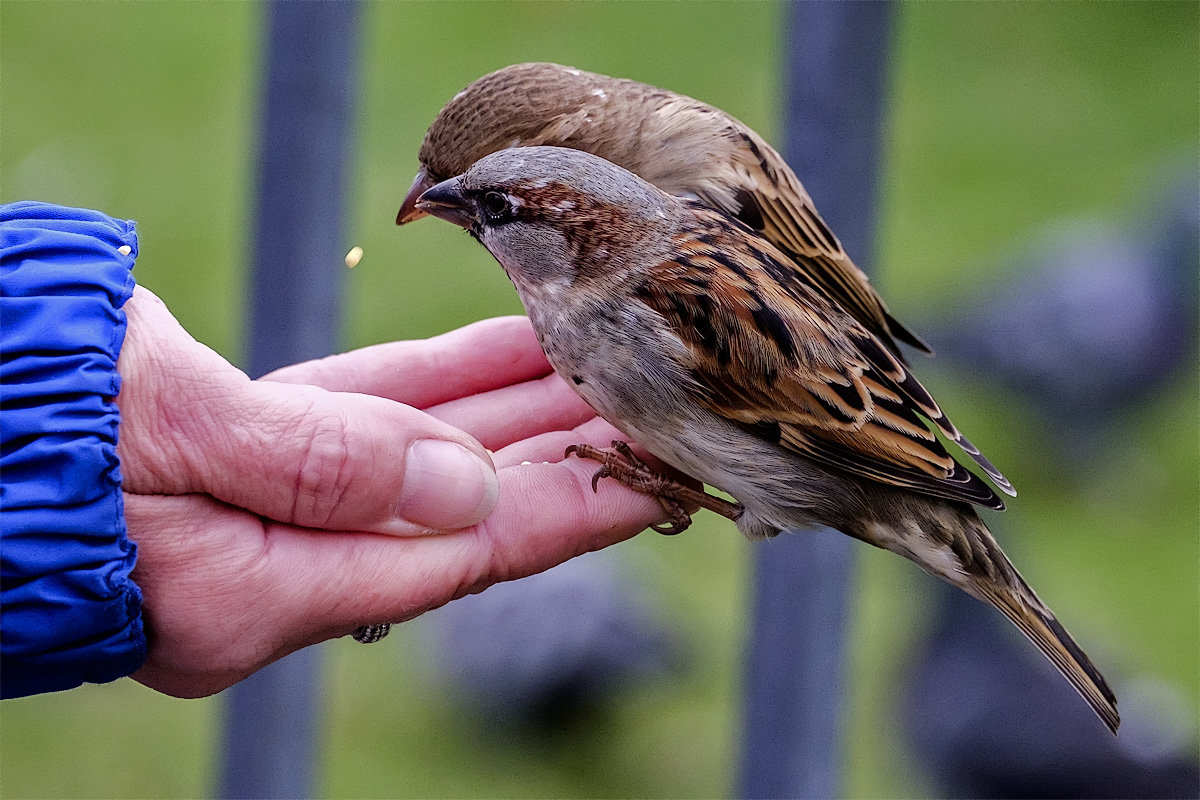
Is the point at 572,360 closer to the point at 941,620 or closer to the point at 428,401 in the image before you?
the point at 428,401

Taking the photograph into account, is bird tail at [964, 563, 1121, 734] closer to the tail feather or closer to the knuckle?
the tail feather

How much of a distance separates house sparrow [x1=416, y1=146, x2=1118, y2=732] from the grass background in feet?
2.90

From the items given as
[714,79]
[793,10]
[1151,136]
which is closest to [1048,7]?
[1151,136]

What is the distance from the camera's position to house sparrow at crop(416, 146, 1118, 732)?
2283mm

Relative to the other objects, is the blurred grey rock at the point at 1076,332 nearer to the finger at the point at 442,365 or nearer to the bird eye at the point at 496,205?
the finger at the point at 442,365

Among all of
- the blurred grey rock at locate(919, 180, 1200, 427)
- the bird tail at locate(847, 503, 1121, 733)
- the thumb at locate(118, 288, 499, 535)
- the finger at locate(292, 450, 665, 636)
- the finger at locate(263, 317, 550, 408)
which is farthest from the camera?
the blurred grey rock at locate(919, 180, 1200, 427)

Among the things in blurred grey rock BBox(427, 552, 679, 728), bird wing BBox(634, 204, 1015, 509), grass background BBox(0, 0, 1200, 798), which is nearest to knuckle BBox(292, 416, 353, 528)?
bird wing BBox(634, 204, 1015, 509)

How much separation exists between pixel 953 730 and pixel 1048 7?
6992mm

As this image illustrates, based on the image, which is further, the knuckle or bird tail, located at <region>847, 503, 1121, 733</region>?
bird tail, located at <region>847, 503, 1121, 733</region>

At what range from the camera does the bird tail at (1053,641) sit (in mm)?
2350

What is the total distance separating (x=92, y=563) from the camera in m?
1.73

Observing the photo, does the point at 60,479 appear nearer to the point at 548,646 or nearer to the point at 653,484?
the point at 653,484

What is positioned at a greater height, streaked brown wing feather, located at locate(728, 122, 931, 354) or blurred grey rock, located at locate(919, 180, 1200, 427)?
streaked brown wing feather, located at locate(728, 122, 931, 354)

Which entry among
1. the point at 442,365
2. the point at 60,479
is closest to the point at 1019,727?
the point at 442,365
